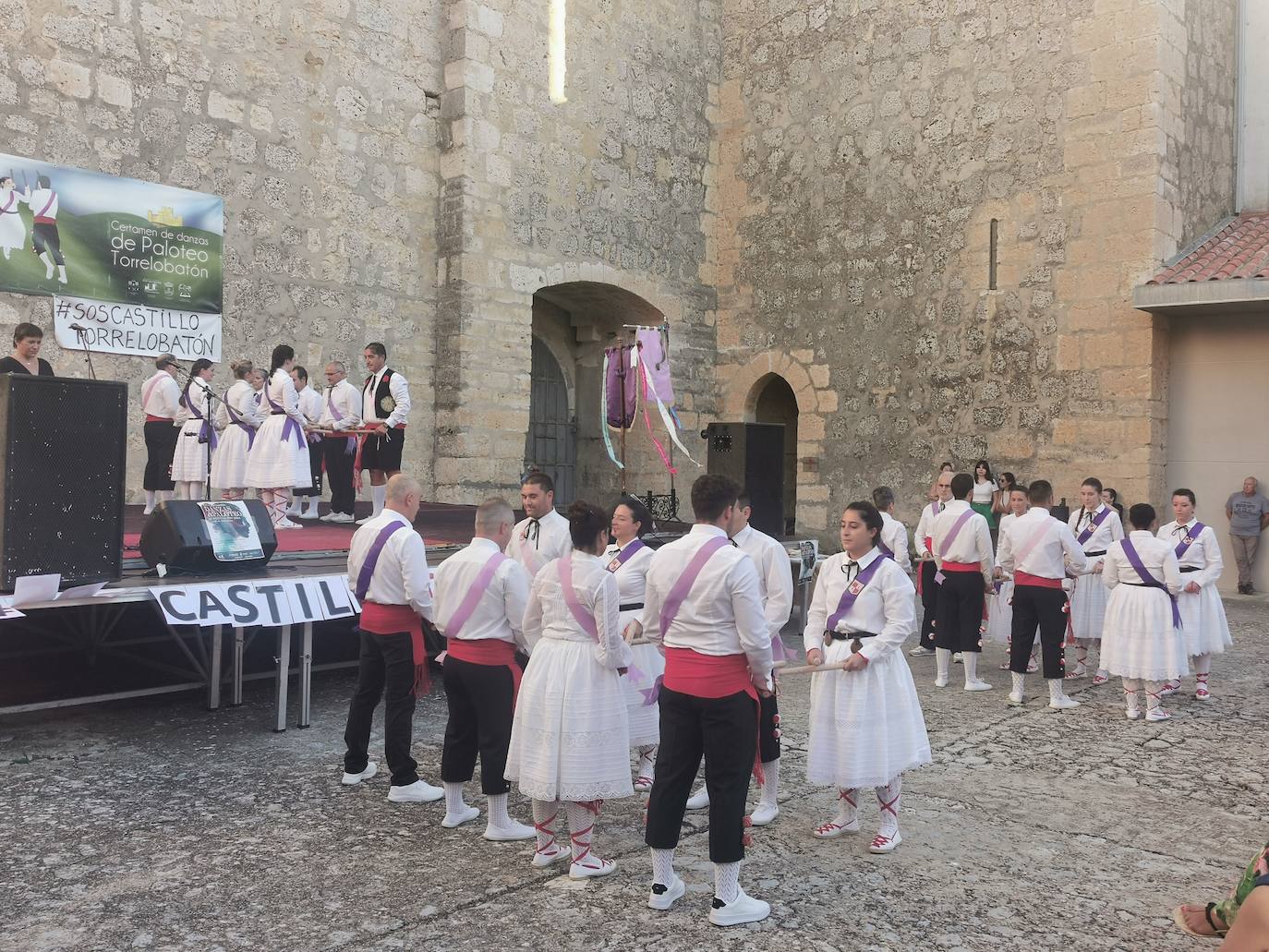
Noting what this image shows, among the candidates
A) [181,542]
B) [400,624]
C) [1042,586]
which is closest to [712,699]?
[400,624]

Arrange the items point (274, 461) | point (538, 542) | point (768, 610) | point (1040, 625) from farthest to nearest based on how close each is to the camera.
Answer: point (274, 461), point (1040, 625), point (538, 542), point (768, 610)

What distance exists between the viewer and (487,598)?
429 centimetres

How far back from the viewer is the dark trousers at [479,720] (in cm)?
428

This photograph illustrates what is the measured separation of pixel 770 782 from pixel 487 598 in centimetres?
149

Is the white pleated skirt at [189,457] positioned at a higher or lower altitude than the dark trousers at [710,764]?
higher

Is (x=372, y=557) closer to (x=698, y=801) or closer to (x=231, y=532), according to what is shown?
(x=231, y=532)

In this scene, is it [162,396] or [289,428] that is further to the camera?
[289,428]

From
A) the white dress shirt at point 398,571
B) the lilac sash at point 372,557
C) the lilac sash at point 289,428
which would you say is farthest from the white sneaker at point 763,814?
the lilac sash at point 289,428

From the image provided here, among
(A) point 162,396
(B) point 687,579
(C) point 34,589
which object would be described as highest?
(A) point 162,396

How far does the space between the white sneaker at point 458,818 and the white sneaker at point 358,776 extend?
649mm

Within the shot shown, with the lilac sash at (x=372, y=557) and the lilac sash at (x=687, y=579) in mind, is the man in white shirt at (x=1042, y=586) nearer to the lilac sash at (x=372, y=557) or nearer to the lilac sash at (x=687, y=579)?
the lilac sash at (x=687, y=579)

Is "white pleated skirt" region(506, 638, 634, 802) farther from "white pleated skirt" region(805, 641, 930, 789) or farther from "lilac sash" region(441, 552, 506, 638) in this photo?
"white pleated skirt" region(805, 641, 930, 789)

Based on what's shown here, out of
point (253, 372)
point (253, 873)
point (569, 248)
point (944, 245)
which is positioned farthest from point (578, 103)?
point (253, 873)

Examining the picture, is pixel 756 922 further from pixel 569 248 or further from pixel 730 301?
pixel 730 301
